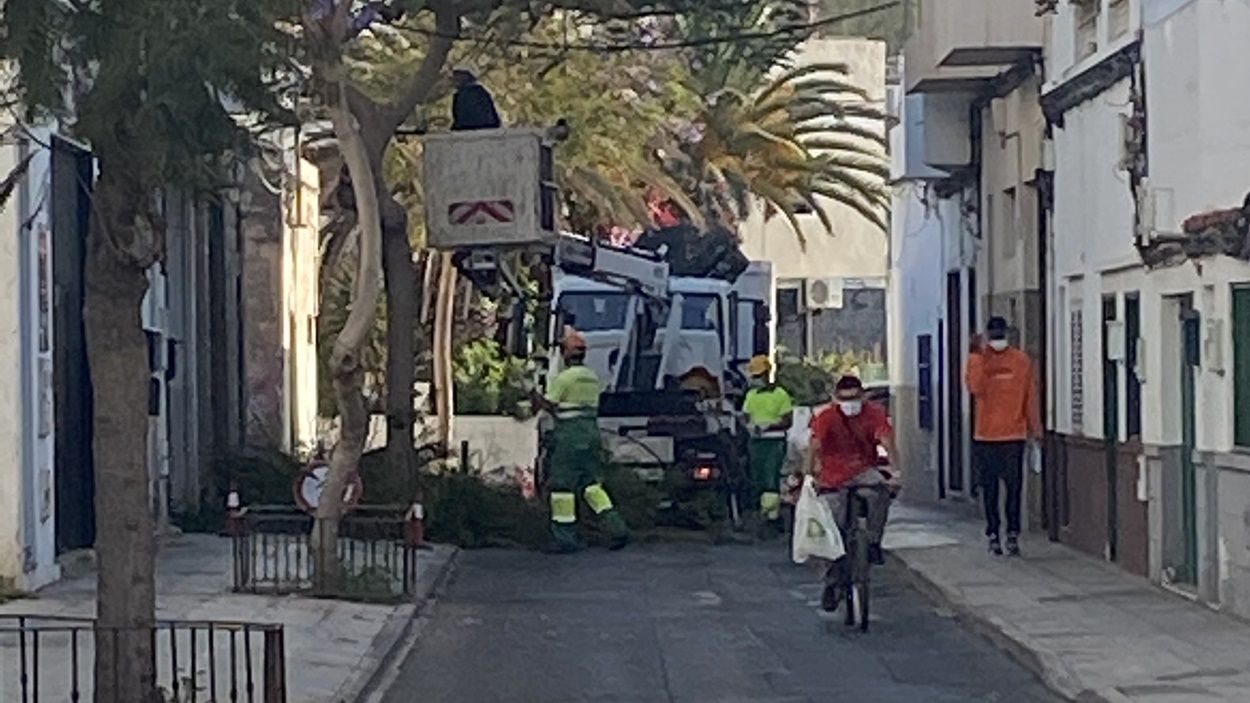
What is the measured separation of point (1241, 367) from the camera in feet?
54.5

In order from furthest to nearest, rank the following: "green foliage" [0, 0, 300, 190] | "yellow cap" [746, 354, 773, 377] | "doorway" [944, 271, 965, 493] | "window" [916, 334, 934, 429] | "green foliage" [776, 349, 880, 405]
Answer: "green foliage" [776, 349, 880, 405] < "window" [916, 334, 934, 429] < "doorway" [944, 271, 965, 493] < "yellow cap" [746, 354, 773, 377] < "green foliage" [0, 0, 300, 190]

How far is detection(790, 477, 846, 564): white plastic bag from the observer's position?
55.4 feet

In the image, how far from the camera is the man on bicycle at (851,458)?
17031mm

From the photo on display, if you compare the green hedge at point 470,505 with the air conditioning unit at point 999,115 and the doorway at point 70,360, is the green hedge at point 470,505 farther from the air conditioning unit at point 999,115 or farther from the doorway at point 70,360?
the air conditioning unit at point 999,115

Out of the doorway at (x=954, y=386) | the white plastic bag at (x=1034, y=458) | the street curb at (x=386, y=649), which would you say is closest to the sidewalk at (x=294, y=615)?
the street curb at (x=386, y=649)

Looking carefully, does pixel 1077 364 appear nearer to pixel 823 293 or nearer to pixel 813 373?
pixel 813 373

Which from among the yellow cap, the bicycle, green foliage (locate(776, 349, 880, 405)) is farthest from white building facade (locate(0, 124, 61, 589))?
green foliage (locate(776, 349, 880, 405))

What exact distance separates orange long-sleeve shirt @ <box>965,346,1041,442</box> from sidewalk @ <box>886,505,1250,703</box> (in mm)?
1093

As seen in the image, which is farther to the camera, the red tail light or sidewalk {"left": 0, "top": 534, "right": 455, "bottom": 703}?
the red tail light

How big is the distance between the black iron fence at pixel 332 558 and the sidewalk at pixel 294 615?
0.79 ft

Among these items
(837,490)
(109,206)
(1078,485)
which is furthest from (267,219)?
(109,206)

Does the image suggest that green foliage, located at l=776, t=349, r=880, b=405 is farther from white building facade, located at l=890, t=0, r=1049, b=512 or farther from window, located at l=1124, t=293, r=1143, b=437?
window, located at l=1124, t=293, r=1143, b=437

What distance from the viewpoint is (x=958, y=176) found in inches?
1150

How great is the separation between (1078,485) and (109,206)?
1246 cm
